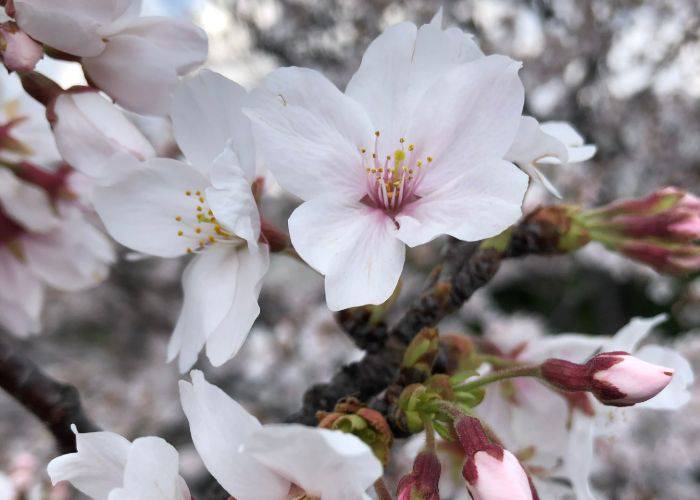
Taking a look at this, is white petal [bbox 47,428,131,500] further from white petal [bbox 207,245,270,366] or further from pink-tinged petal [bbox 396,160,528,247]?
pink-tinged petal [bbox 396,160,528,247]

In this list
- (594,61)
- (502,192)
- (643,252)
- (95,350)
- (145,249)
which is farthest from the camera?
(95,350)

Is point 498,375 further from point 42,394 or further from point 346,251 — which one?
point 42,394

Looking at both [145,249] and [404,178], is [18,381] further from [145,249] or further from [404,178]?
[404,178]

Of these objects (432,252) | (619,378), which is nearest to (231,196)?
(619,378)

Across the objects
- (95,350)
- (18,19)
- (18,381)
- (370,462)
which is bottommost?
(95,350)

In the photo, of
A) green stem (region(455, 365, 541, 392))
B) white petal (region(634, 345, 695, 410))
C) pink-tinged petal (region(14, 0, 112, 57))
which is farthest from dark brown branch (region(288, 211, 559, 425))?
pink-tinged petal (region(14, 0, 112, 57))

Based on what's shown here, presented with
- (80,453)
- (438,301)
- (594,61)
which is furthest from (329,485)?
(594,61)

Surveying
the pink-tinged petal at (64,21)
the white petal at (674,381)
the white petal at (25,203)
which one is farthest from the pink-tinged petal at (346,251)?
the white petal at (25,203)
